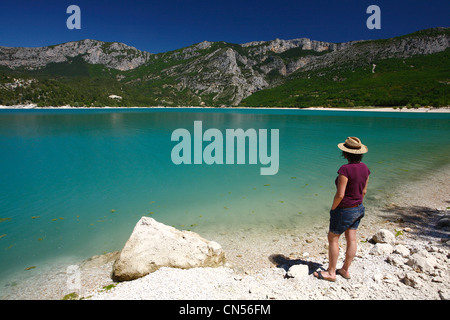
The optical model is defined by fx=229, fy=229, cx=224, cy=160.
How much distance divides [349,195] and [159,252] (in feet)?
13.6

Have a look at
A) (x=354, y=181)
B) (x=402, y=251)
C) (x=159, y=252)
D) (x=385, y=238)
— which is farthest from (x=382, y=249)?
(x=159, y=252)

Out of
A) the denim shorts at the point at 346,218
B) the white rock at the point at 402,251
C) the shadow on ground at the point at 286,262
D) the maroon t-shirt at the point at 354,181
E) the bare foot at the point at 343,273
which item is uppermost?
the maroon t-shirt at the point at 354,181

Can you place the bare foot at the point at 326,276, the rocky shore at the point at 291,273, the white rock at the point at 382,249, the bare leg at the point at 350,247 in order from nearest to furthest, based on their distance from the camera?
the rocky shore at the point at 291,273 < the bare leg at the point at 350,247 < the bare foot at the point at 326,276 < the white rock at the point at 382,249

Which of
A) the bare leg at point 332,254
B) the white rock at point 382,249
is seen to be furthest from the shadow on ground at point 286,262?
the white rock at point 382,249

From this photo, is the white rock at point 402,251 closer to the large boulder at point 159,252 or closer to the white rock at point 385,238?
the white rock at point 385,238

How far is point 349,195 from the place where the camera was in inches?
154

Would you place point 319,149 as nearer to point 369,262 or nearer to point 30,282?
point 369,262

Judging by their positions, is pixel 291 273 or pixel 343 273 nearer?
pixel 343 273

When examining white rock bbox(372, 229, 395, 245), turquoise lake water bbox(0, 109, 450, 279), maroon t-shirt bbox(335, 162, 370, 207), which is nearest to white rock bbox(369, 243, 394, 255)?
white rock bbox(372, 229, 395, 245)

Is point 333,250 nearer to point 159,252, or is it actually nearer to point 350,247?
point 350,247

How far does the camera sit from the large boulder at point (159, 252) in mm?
5016

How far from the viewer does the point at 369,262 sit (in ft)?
15.9
